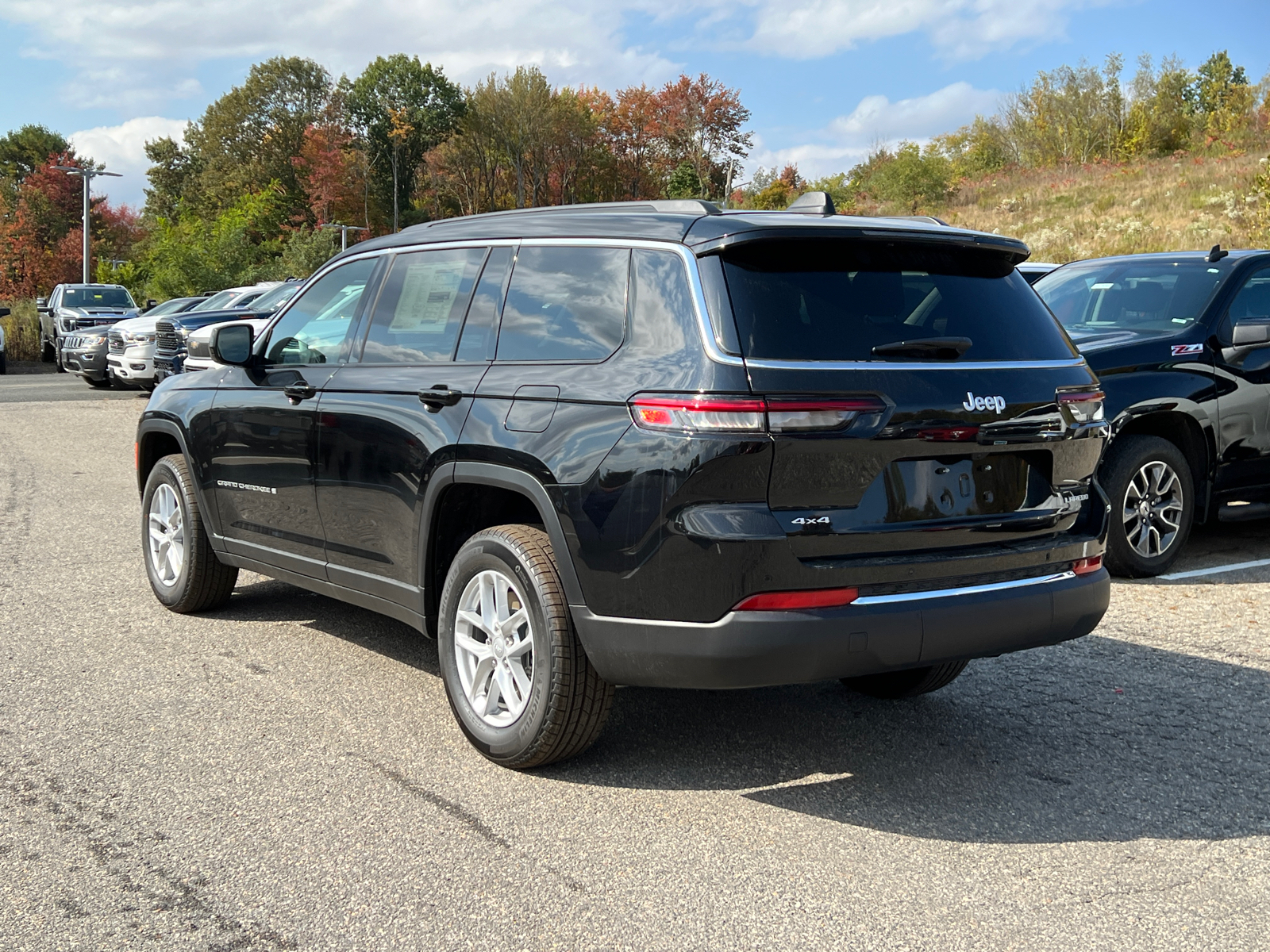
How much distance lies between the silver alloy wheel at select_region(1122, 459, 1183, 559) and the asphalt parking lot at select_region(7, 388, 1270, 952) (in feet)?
4.38

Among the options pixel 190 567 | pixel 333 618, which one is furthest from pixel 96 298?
pixel 333 618

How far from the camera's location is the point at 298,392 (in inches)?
200

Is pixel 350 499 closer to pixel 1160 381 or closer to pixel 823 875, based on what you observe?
pixel 823 875

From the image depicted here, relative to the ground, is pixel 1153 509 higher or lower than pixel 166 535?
higher

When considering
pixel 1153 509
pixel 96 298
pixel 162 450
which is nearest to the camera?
pixel 162 450

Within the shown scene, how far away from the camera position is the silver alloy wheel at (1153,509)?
23.3 ft

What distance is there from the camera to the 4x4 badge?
363 centimetres

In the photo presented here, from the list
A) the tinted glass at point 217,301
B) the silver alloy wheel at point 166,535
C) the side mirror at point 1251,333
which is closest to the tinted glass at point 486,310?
the silver alloy wheel at point 166,535

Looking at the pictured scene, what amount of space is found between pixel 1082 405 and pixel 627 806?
1.99 m

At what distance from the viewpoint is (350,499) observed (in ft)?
15.6

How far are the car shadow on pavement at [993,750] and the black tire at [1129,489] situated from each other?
161 centimetres

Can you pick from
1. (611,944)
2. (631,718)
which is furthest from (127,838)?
(631,718)

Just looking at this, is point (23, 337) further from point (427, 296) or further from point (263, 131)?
point (263, 131)

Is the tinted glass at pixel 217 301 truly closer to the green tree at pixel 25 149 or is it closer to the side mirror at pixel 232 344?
the side mirror at pixel 232 344
